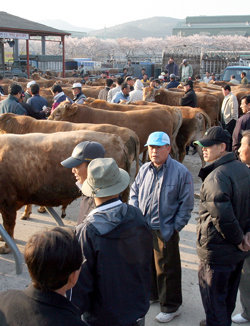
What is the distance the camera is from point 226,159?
3139 millimetres

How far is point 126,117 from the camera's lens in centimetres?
821

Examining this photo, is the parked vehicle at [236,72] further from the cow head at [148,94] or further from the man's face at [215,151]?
the man's face at [215,151]

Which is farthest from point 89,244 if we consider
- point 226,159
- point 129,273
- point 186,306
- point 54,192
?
point 54,192

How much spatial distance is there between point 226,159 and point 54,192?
2490mm

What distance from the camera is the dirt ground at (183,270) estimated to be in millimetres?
3803

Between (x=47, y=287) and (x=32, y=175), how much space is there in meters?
3.29

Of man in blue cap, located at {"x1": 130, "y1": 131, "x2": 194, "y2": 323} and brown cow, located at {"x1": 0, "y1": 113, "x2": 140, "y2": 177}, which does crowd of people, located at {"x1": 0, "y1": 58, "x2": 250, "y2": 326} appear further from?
brown cow, located at {"x1": 0, "y1": 113, "x2": 140, "y2": 177}

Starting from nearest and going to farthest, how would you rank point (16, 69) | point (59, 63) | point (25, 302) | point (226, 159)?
point (25, 302) → point (226, 159) → point (16, 69) → point (59, 63)

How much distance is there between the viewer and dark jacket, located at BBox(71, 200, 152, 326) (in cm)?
219

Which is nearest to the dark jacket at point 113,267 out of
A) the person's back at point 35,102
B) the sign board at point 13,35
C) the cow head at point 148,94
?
the person's back at point 35,102

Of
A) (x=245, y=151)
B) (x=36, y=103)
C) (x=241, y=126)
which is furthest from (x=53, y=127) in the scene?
(x=245, y=151)

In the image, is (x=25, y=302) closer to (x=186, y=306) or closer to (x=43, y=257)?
(x=43, y=257)

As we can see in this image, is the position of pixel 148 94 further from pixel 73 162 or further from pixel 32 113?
pixel 73 162

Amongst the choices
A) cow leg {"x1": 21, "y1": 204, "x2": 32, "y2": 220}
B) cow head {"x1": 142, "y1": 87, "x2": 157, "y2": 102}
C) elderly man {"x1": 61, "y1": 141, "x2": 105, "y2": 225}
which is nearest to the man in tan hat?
elderly man {"x1": 61, "y1": 141, "x2": 105, "y2": 225}
